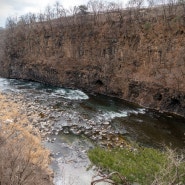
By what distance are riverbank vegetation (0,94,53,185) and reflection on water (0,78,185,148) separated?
207 inches

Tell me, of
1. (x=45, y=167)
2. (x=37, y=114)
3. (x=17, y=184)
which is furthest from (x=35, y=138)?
(x=17, y=184)

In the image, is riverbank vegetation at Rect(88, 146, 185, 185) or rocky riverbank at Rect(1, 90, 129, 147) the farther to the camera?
rocky riverbank at Rect(1, 90, 129, 147)

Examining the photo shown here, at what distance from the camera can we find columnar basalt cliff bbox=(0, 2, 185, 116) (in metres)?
29.4

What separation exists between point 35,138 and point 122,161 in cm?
979

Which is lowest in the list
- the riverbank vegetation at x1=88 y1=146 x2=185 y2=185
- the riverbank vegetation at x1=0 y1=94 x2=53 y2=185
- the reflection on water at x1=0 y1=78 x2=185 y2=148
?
the reflection on water at x1=0 y1=78 x2=185 y2=148

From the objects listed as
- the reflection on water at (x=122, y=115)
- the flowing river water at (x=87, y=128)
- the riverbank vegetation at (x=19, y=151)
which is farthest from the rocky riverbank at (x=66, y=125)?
the riverbank vegetation at (x=19, y=151)

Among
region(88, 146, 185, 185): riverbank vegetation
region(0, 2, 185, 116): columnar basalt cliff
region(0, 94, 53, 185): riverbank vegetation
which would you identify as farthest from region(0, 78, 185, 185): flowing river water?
region(88, 146, 185, 185): riverbank vegetation

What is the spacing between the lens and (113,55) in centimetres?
3619

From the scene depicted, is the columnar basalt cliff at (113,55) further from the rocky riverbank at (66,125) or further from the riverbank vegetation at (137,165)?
the riverbank vegetation at (137,165)

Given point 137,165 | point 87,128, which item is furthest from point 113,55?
point 137,165

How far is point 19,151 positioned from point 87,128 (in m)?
10.2

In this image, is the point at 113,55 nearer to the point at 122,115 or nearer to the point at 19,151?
the point at 122,115

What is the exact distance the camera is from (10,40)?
175ft

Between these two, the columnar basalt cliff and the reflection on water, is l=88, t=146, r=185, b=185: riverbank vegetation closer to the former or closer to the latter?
the reflection on water
